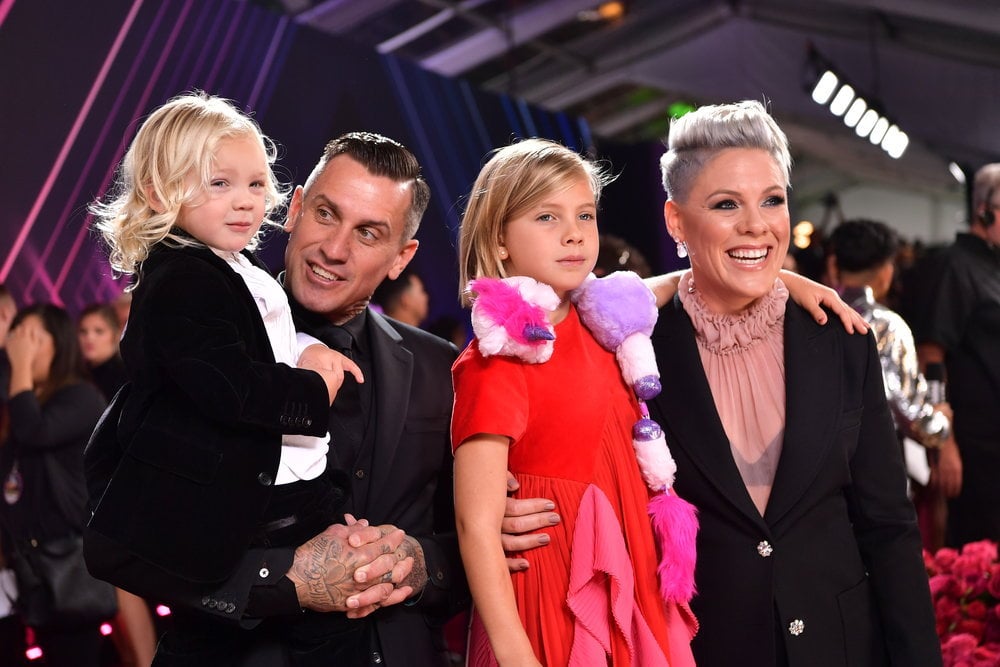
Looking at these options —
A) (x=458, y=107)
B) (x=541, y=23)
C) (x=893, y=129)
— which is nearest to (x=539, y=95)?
(x=541, y=23)

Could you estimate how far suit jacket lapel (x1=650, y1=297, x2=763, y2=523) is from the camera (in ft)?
7.39

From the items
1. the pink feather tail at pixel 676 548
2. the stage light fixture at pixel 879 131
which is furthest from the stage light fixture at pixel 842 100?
the pink feather tail at pixel 676 548

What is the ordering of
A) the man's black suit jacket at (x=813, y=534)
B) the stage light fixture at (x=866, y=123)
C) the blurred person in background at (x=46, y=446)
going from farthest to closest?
the stage light fixture at (x=866, y=123)
the blurred person in background at (x=46, y=446)
the man's black suit jacket at (x=813, y=534)

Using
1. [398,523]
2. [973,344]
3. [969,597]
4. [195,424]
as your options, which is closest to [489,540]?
[398,523]

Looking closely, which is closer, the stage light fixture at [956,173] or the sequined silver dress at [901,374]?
the sequined silver dress at [901,374]

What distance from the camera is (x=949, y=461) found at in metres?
5.21

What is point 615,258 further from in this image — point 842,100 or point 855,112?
point 855,112

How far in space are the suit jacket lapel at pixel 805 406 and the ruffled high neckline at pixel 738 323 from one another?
5 cm

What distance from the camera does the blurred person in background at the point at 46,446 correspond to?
4.39m

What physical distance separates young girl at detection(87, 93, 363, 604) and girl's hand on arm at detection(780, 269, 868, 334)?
1.04 metres

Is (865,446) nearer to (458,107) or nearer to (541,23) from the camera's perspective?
(458,107)

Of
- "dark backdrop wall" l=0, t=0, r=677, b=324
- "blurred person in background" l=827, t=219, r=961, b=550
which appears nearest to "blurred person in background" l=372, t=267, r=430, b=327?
"dark backdrop wall" l=0, t=0, r=677, b=324

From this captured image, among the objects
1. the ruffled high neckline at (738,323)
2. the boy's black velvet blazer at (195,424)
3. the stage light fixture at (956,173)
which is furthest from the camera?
the stage light fixture at (956,173)

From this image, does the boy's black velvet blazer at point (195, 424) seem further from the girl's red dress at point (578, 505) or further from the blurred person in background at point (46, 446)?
the blurred person in background at point (46, 446)
